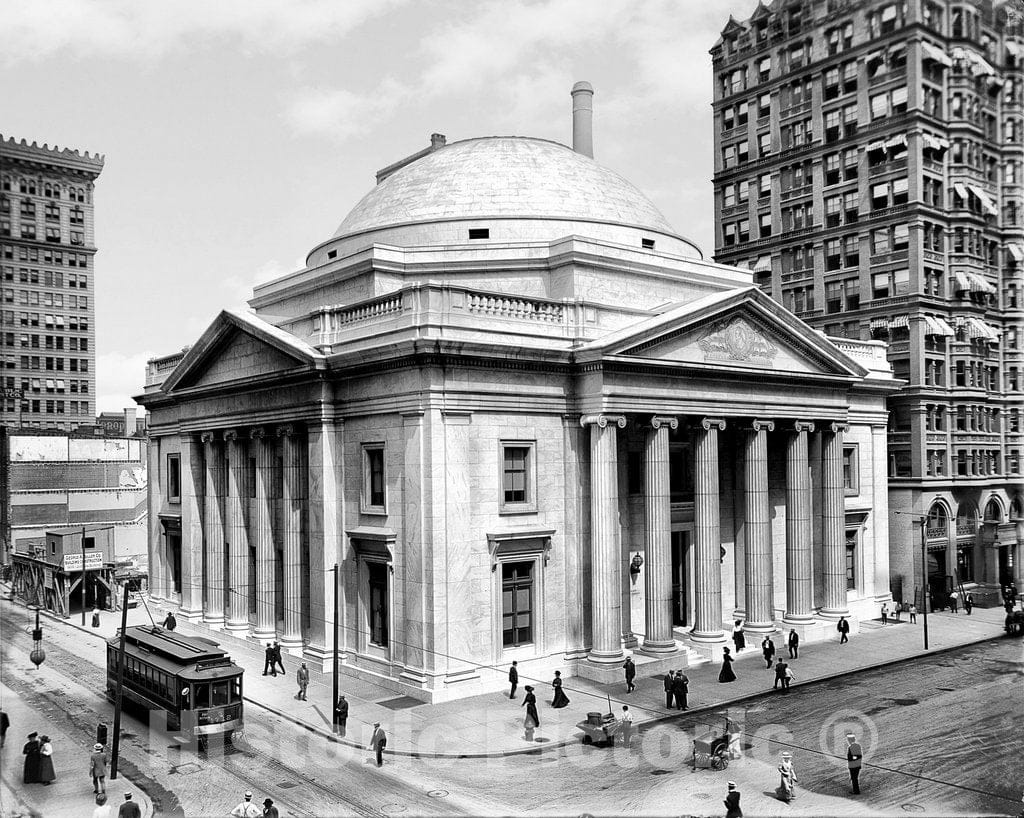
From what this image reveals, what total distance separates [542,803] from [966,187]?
678 inches

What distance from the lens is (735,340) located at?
39344 mm

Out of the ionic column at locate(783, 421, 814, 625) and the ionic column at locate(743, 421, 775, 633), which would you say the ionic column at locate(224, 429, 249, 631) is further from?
the ionic column at locate(783, 421, 814, 625)

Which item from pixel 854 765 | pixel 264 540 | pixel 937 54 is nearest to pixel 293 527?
pixel 264 540

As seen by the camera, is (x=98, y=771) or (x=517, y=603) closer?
(x=98, y=771)

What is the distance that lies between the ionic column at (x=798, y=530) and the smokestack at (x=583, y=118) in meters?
21.6

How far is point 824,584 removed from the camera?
44781 mm

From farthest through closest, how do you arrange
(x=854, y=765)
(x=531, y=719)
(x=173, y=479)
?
(x=173, y=479) → (x=531, y=719) → (x=854, y=765)

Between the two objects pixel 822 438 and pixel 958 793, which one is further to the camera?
pixel 822 438

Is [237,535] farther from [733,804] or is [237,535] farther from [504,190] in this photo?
[733,804]

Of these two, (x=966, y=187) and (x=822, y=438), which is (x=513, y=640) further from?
(x=966, y=187)

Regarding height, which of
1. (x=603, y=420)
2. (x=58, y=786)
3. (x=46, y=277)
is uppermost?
(x=46, y=277)

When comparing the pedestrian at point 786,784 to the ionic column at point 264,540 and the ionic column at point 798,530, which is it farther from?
the ionic column at point 264,540

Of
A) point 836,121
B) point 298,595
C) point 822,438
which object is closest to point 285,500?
point 298,595

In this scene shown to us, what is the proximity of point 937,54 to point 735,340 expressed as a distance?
27.2 meters
